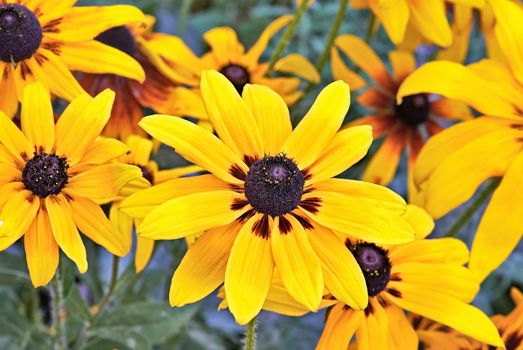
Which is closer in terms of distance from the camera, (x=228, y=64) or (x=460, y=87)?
(x=460, y=87)

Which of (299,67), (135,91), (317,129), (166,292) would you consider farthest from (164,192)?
(166,292)

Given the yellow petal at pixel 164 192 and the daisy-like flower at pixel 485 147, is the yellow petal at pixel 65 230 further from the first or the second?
the daisy-like flower at pixel 485 147

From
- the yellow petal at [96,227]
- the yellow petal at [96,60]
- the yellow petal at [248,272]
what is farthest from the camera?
the yellow petal at [96,60]

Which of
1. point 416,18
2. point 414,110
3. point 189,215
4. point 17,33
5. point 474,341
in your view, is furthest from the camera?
point 414,110

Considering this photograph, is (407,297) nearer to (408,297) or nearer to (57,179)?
(408,297)

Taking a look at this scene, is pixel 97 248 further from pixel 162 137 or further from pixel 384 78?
pixel 162 137

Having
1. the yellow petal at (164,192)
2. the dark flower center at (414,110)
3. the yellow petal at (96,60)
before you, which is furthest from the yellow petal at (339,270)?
the dark flower center at (414,110)

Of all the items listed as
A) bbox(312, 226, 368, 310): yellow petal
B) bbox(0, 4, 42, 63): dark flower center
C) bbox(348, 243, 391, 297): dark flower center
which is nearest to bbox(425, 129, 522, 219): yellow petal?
bbox(348, 243, 391, 297): dark flower center
